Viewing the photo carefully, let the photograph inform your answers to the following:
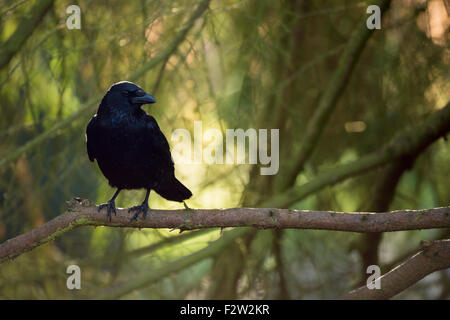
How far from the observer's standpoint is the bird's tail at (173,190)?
4246 millimetres

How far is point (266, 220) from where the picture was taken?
10.2 ft

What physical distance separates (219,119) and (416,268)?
1700 millimetres

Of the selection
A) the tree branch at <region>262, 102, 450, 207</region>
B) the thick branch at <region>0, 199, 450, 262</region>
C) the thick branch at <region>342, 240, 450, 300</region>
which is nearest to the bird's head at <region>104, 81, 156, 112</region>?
the thick branch at <region>0, 199, 450, 262</region>

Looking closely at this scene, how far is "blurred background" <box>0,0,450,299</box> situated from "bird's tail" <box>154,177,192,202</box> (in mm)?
396

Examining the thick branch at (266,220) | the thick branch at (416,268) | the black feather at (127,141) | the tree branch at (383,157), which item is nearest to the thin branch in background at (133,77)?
the black feather at (127,141)

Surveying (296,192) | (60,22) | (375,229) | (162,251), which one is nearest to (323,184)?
(296,192)

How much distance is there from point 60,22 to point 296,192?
7.17 ft

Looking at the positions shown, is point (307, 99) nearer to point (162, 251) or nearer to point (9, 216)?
point (162, 251)

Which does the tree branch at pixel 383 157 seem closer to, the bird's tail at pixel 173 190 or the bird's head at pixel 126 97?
the bird's tail at pixel 173 190

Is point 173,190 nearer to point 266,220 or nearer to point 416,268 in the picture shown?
point 266,220

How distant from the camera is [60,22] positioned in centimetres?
444

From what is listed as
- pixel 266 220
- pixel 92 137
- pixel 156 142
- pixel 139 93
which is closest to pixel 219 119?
pixel 156 142

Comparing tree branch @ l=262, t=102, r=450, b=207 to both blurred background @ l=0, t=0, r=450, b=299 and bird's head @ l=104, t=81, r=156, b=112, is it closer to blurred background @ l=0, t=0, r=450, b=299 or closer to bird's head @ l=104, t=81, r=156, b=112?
blurred background @ l=0, t=0, r=450, b=299

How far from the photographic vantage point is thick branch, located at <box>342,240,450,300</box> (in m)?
3.15
